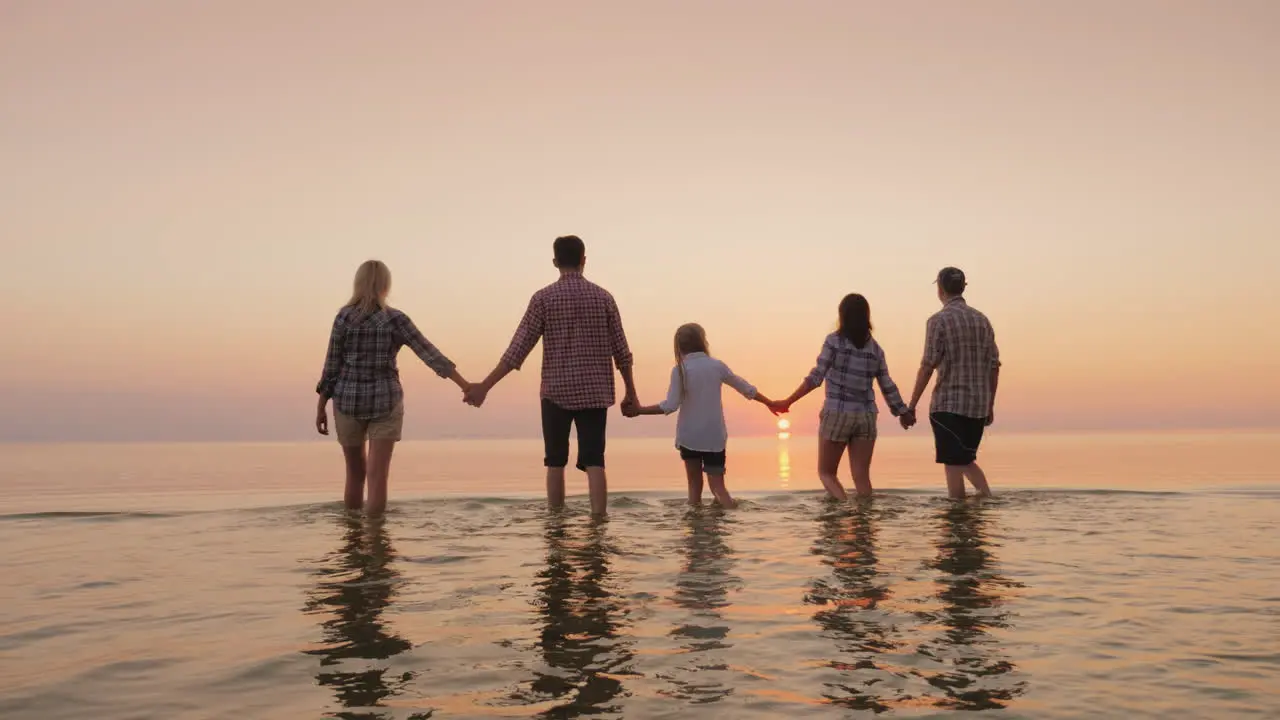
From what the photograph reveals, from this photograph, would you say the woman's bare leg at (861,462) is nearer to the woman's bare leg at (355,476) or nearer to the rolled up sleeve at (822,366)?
the rolled up sleeve at (822,366)

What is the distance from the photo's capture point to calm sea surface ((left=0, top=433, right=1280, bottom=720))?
3.25 metres

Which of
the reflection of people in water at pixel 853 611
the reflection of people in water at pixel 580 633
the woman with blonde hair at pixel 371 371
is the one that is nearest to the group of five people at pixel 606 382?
the woman with blonde hair at pixel 371 371

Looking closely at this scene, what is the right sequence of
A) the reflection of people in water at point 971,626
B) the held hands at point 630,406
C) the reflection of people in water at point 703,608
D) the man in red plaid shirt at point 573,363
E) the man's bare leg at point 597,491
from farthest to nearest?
the held hands at point 630,406
the man in red plaid shirt at point 573,363
the man's bare leg at point 597,491
the reflection of people in water at point 703,608
the reflection of people in water at point 971,626

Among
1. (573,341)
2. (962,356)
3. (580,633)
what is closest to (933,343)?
(962,356)

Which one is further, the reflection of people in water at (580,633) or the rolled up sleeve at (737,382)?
the rolled up sleeve at (737,382)

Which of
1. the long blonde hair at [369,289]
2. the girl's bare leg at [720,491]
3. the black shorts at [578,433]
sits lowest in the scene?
the girl's bare leg at [720,491]

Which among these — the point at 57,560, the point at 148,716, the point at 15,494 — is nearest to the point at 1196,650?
the point at 148,716

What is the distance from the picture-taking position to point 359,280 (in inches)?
379

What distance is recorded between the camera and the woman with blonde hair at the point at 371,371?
31.0 ft

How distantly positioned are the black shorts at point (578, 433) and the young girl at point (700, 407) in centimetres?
73

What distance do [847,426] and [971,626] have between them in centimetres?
690

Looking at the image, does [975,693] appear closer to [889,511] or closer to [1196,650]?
[1196,650]

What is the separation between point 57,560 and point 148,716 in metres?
4.83

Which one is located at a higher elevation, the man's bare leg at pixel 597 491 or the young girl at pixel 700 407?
the young girl at pixel 700 407
